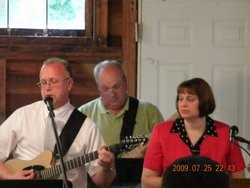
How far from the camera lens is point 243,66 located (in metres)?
3.87

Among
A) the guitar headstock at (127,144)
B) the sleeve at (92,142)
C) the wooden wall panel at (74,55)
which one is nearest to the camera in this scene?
the guitar headstock at (127,144)

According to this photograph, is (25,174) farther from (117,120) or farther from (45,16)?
(45,16)

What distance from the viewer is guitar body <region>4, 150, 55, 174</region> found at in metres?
2.54

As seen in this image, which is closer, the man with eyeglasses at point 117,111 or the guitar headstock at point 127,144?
the guitar headstock at point 127,144

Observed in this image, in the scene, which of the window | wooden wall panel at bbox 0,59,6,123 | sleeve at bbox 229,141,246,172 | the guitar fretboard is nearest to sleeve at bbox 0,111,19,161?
the guitar fretboard

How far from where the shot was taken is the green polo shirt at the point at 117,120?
3.16 meters

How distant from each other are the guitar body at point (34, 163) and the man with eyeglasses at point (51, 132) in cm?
1

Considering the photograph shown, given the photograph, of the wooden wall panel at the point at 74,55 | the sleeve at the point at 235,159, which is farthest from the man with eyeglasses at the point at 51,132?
the wooden wall panel at the point at 74,55

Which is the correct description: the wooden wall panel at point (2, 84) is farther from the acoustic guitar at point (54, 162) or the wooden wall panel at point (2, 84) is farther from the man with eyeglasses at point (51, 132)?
the acoustic guitar at point (54, 162)

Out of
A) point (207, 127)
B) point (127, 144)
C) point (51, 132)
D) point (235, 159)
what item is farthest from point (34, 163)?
point (235, 159)

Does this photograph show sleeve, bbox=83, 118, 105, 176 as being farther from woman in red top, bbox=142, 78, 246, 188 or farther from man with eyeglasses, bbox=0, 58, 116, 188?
woman in red top, bbox=142, 78, 246, 188

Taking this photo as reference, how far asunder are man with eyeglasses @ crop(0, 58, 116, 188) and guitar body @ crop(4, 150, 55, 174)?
0.05 ft

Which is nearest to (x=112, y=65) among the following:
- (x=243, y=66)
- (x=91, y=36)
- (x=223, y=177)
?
(x=91, y=36)

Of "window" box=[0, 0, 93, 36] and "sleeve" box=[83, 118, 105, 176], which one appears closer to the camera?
"sleeve" box=[83, 118, 105, 176]
